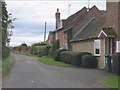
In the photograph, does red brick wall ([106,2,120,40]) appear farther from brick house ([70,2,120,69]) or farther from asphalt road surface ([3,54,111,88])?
asphalt road surface ([3,54,111,88])

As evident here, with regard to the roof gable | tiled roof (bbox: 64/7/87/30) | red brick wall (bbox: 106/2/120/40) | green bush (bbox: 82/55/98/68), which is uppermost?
tiled roof (bbox: 64/7/87/30)

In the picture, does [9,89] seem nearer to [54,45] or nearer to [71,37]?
[71,37]

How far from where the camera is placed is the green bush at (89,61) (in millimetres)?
31337

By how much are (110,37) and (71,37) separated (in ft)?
65.4

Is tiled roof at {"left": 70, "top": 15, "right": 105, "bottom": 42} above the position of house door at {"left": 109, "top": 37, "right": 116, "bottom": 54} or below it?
above

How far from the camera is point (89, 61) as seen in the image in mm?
31438

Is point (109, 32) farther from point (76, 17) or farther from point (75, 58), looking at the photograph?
point (76, 17)

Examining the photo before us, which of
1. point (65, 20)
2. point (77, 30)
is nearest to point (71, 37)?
point (77, 30)

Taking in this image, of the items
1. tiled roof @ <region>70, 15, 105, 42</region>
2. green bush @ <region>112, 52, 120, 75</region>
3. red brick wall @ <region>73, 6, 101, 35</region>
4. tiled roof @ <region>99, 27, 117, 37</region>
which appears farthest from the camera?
red brick wall @ <region>73, 6, 101, 35</region>

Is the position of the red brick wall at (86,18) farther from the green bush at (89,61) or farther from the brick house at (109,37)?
the green bush at (89,61)

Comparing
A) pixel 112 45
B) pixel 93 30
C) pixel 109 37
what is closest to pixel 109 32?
pixel 109 37

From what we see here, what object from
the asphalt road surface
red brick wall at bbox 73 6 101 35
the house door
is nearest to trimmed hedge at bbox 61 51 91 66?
the house door

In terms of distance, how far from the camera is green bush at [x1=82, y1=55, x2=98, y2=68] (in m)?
31.3

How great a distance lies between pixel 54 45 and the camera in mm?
58688
